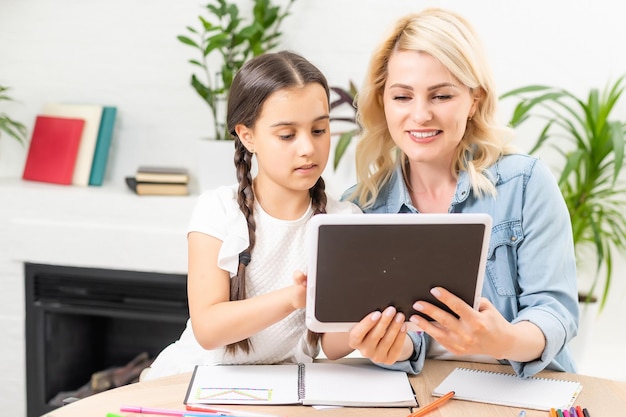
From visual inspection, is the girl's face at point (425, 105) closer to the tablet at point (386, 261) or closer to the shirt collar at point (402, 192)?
the shirt collar at point (402, 192)

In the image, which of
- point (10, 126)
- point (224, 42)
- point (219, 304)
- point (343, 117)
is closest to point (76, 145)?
point (10, 126)

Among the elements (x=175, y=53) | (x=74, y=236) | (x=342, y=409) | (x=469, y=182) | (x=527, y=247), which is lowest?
(x=342, y=409)

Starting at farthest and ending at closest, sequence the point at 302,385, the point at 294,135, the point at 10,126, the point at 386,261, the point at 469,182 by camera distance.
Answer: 1. the point at 10,126
2. the point at 469,182
3. the point at 294,135
4. the point at 302,385
5. the point at 386,261

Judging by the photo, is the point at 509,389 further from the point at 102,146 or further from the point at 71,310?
the point at 102,146

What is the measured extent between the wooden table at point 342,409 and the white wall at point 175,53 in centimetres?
147

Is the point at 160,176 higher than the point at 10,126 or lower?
lower

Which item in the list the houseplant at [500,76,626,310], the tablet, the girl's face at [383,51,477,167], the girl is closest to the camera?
the tablet

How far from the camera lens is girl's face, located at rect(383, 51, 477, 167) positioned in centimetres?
152

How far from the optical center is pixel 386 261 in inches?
45.9

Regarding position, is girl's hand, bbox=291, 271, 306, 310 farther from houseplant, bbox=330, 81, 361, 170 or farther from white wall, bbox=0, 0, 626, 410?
white wall, bbox=0, 0, 626, 410

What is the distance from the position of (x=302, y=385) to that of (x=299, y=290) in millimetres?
175

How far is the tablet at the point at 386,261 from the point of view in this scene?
113cm

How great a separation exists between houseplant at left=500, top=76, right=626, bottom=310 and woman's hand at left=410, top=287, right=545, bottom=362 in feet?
4.49

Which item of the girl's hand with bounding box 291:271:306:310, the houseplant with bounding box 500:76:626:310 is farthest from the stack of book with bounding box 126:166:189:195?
Result: the girl's hand with bounding box 291:271:306:310
